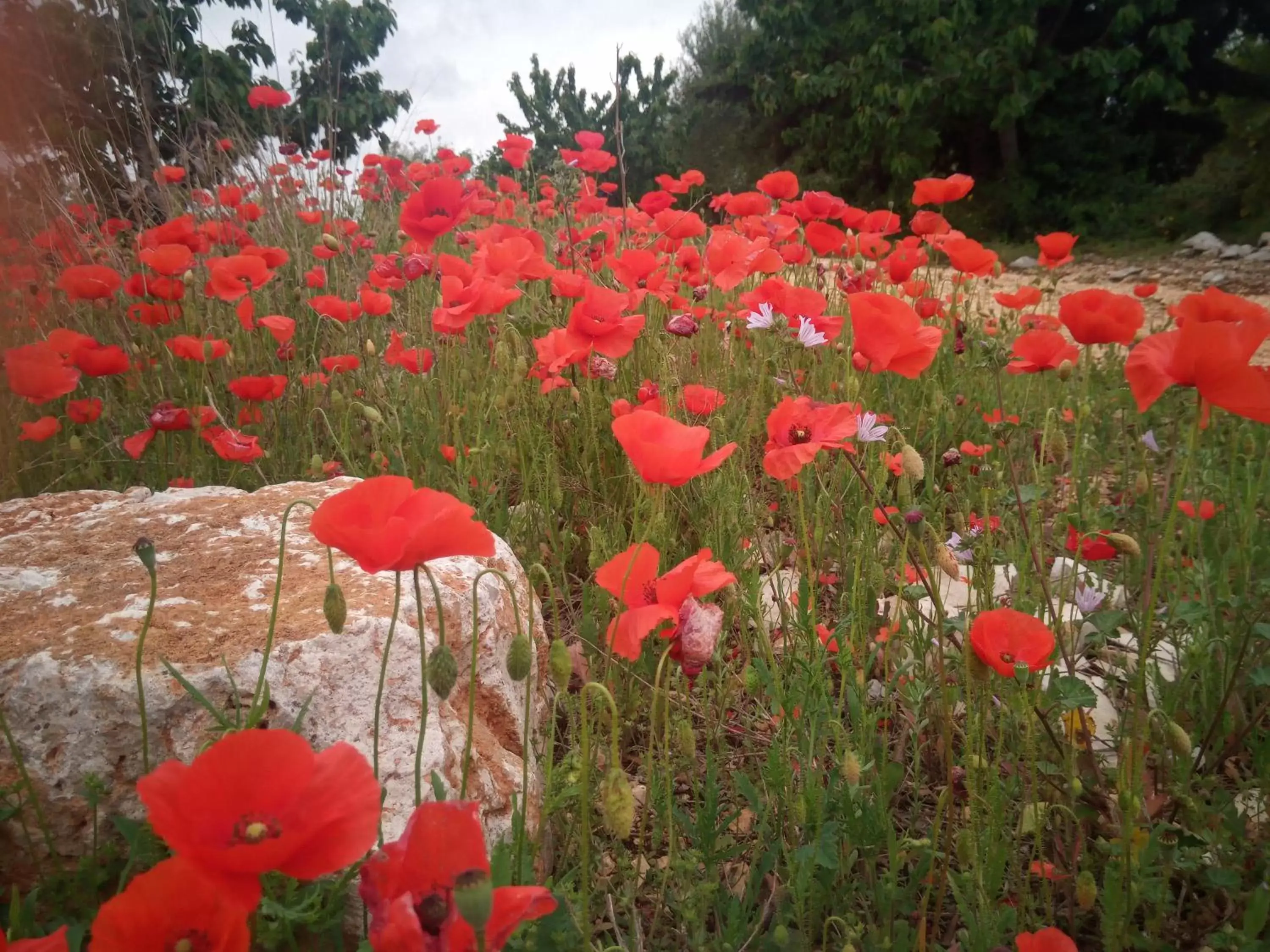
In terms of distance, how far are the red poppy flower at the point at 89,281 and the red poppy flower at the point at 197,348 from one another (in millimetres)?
283

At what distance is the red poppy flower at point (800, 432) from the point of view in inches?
53.5

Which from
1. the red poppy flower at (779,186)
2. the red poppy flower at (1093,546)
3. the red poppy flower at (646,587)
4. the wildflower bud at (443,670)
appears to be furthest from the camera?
the red poppy flower at (779,186)

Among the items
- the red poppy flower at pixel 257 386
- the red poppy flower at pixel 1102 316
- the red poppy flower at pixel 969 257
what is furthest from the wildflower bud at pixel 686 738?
the red poppy flower at pixel 969 257

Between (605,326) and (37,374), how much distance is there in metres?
1.43

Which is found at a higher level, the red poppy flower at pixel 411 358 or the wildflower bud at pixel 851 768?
the red poppy flower at pixel 411 358

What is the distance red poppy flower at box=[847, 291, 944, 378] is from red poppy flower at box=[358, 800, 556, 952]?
1111 mm

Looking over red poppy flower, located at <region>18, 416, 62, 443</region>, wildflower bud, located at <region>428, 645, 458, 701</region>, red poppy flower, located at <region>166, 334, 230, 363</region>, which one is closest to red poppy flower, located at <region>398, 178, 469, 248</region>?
red poppy flower, located at <region>166, 334, 230, 363</region>

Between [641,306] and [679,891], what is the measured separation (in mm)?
2699

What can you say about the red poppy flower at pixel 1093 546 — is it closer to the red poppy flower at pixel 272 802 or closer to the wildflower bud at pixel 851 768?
the wildflower bud at pixel 851 768

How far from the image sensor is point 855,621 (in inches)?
68.5

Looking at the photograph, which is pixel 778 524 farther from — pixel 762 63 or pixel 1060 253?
A: pixel 762 63

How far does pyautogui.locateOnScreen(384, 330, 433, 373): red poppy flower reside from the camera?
2.45 metres

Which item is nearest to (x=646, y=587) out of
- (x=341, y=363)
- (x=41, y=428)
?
(x=341, y=363)

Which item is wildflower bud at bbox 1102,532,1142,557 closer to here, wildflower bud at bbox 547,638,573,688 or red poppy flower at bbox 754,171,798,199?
wildflower bud at bbox 547,638,573,688
